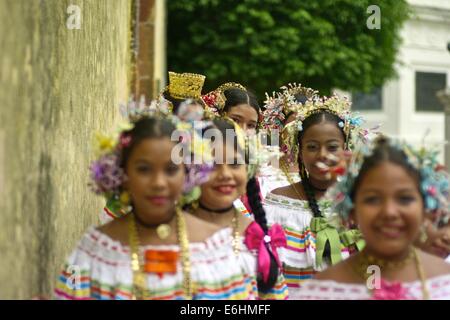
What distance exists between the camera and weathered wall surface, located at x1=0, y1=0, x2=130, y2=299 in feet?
11.0

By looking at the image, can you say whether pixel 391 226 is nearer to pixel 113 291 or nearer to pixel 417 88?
pixel 113 291

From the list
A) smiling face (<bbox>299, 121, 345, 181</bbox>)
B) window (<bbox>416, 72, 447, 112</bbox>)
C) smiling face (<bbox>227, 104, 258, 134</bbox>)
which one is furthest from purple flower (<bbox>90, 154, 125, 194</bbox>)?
window (<bbox>416, 72, 447, 112</bbox>)

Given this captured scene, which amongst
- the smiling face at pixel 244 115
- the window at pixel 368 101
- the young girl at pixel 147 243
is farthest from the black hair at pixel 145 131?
the window at pixel 368 101

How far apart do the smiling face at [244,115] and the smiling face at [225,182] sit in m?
1.87

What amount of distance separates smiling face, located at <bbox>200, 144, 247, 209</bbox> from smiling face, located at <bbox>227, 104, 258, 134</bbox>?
1.87m

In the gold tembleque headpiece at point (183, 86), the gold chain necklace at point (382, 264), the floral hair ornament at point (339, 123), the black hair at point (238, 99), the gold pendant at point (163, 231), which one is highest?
the gold tembleque headpiece at point (183, 86)

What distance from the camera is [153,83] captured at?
11.4 meters

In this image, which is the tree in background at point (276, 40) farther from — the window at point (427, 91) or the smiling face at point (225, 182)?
the smiling face at point (225, 182)

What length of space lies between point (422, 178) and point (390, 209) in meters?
0.27

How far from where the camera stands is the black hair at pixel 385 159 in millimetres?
3600

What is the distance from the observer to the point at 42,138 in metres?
3.91

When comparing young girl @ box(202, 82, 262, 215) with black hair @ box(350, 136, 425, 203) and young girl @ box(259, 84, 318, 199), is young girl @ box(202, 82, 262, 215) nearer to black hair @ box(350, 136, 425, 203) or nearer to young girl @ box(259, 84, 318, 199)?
young girl @ box(259, 84, 318, 199)

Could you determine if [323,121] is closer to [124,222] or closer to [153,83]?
[124,222]
